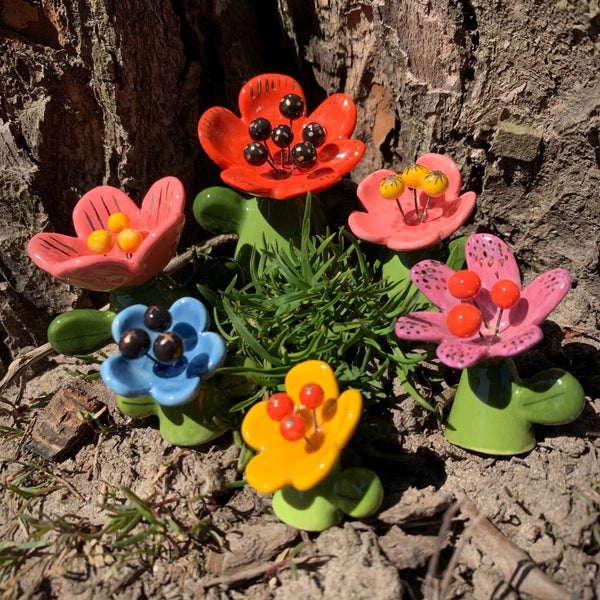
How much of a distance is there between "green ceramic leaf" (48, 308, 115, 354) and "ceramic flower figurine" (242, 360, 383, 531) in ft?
1.75

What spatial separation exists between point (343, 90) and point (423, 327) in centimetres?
115

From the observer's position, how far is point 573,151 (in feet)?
5.95

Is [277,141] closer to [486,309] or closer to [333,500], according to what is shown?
[486,309]

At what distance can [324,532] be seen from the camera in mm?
1509

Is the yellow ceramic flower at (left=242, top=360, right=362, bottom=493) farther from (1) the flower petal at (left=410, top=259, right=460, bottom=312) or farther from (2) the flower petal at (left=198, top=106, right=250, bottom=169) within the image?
(2) the flower petal at (left=198, top=106, right=250, bottom=169)

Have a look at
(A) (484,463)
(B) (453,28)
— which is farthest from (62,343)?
(B) (453,28)

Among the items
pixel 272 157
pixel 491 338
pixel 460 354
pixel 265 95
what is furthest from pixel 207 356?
pixel 265 95

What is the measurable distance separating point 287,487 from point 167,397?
13.8 inches

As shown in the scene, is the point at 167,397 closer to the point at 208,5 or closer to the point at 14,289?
the point at 14,289

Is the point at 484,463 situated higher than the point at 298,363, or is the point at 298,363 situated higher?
the point at 298,363

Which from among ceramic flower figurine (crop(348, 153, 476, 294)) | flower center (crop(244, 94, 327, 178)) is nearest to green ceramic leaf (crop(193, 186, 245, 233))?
flower center (crop(244, 94, 327, 178))

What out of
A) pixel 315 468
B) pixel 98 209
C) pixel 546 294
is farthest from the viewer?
pixel 98 209

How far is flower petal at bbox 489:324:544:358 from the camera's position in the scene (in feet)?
4.60

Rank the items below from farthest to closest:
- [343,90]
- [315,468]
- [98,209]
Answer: [343,90]
[98,209]
[315,468]
